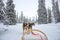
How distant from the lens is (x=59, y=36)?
1.85m

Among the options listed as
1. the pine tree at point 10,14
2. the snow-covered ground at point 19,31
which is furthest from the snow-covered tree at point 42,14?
the pine tree at point 10,14

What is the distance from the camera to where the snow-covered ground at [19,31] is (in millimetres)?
1766

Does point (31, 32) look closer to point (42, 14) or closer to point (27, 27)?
point (27, 27)

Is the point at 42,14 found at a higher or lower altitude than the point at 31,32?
higher

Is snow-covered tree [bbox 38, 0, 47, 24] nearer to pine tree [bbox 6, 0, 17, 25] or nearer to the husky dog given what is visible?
the husky dog

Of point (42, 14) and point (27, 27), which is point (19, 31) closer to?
point (27, 27)

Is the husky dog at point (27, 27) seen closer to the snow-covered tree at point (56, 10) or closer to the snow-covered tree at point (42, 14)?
the snow-covered tree at point (42, 14)

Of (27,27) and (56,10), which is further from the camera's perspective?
(56,10)

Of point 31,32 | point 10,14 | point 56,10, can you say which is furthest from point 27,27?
point 56,10

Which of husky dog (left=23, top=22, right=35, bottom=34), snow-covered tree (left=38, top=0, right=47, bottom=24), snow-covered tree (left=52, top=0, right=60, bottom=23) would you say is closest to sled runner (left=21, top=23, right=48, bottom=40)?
husky dog (left=23, top=22, right=35, bottom=34)

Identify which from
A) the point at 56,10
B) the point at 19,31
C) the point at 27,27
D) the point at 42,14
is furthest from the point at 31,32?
the point at 56,10

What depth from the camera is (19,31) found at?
70.9 inches

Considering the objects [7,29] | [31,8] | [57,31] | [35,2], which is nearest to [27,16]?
[31,8]

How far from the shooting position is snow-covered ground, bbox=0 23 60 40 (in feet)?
5.79
